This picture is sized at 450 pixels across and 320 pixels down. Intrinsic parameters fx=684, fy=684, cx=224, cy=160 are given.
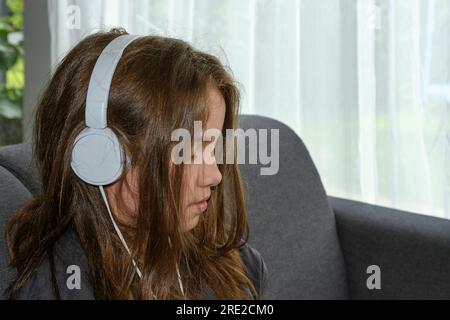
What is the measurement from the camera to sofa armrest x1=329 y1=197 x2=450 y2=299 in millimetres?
1229

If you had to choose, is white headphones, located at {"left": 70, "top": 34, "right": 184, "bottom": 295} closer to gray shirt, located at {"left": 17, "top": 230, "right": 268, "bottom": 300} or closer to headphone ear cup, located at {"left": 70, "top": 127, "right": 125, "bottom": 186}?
headphone ear cup, located at {"left": 70, "top": 127, "right": 125, "bottom": 186}

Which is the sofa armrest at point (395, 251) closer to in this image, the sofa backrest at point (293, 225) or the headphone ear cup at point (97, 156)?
the sofa backrest at point (293, 225)

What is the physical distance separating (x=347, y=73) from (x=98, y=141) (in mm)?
837

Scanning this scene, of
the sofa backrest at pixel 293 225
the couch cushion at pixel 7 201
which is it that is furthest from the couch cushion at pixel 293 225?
the couch cushion at pixel 7 201

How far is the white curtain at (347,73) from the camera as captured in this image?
1410 mm

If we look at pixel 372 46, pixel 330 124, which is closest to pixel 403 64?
pixel 372 46

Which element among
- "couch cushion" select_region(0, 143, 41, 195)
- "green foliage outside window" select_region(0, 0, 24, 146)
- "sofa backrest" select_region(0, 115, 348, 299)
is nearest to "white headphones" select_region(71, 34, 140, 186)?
"couch cushion" select_region(0, 143, 41, 195)

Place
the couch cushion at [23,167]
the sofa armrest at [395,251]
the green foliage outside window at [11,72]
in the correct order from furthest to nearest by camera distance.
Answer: the green foliage outside window at [11,72]
the sofa armrest at [395,251]
the couch cushion at [23,167]

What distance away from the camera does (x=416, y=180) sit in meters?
1.45

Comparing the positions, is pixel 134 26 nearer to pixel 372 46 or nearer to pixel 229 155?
pixel 372 46

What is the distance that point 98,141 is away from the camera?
0.79 m

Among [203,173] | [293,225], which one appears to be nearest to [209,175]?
[203,173]

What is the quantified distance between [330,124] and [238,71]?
26cm

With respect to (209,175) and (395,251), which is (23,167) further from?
(395,251)
